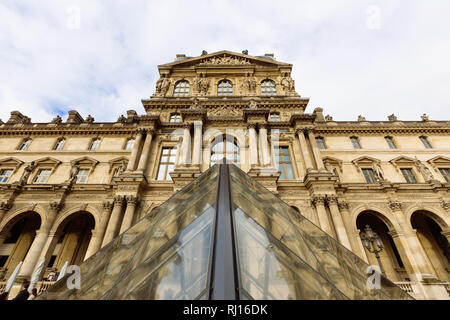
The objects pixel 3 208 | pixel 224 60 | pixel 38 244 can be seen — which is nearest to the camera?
pixel 38 244

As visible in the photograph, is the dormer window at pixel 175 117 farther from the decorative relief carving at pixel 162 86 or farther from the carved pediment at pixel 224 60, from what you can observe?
the carved pediment at pixel 224 60

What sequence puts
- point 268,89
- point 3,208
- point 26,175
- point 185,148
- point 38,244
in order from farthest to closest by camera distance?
point 268,89, point 26,175, point 185,148, point 3,208, point 38,244

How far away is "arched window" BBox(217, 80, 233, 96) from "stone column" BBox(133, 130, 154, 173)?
9.28 meters

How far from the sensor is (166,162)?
675 inches

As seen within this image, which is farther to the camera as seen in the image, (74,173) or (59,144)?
(59,144)

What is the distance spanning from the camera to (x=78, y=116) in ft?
81.9

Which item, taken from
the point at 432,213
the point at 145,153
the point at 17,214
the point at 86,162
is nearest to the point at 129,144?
the point at 86,162

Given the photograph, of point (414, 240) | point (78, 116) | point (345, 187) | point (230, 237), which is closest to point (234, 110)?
point (345, 187)

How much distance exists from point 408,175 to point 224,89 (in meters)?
19.6

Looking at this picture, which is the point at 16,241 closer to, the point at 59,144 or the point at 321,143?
the point at 59,144

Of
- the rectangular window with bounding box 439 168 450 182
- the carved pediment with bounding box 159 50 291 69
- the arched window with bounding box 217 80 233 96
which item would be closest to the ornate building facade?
the arched window with bounding box 217 80 233 96

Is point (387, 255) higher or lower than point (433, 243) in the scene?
lower
